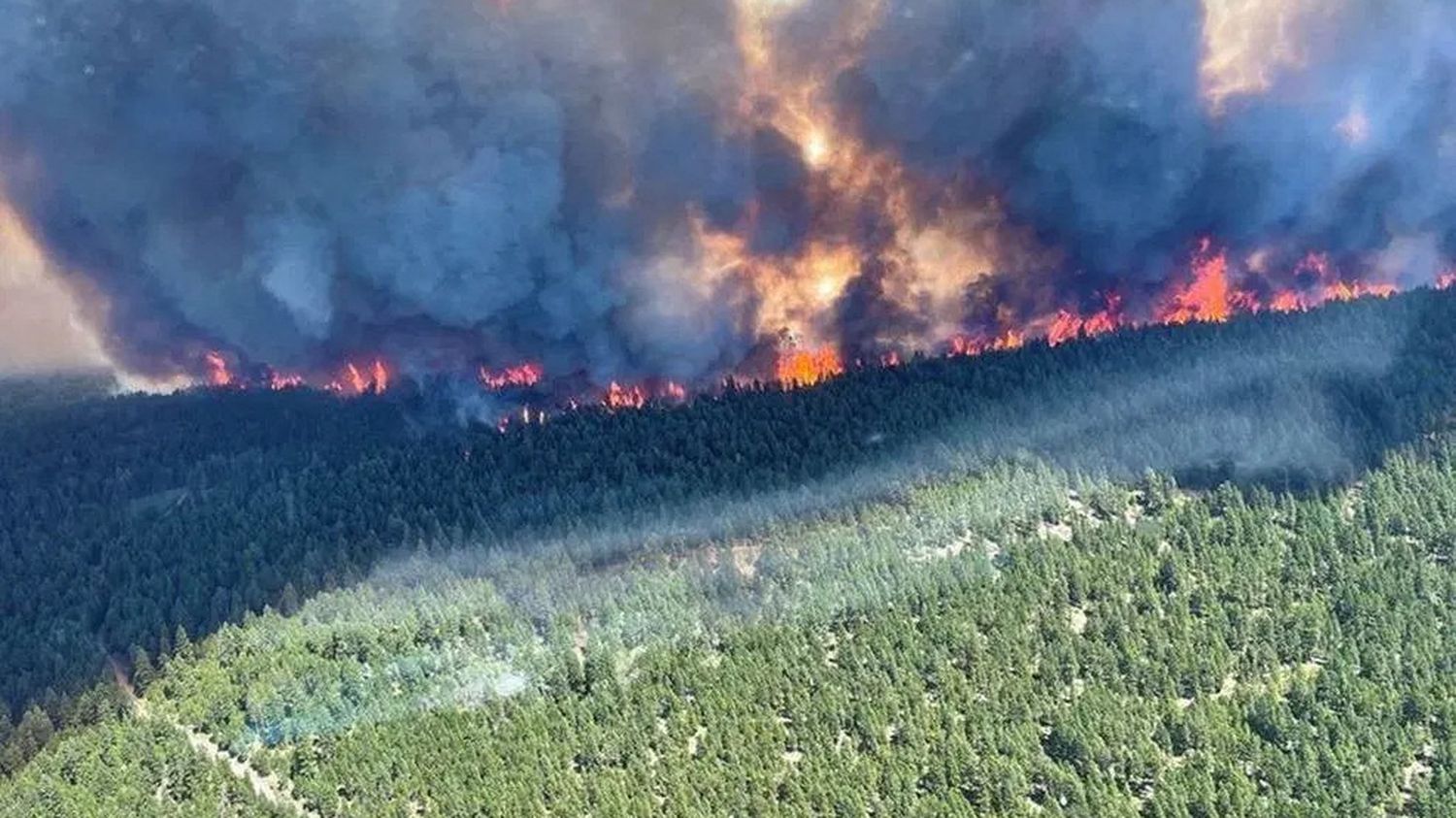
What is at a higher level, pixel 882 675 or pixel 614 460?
pixel 614 460

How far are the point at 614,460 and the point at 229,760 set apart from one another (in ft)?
140

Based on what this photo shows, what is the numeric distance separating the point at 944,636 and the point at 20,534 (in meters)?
76.2

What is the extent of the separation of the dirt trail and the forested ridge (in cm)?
208

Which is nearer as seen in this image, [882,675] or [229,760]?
[229,760]

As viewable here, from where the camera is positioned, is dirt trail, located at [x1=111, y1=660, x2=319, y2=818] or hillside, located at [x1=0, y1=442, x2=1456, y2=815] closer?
hillside, located at [x1=0, y1=442, x2=1456, y2=815]

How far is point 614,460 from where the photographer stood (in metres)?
156

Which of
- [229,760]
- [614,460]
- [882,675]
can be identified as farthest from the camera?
[614,460]

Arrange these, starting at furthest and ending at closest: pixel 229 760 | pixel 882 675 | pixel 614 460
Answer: pixel 614 460, pixel 882 675, pixel 229 760

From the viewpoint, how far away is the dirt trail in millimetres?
119062

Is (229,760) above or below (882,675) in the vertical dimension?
below

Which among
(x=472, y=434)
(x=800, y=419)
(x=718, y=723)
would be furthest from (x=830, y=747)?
(x=472, y=434)

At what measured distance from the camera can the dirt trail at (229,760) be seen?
391 feet

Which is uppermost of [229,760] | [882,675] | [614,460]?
[614,460]

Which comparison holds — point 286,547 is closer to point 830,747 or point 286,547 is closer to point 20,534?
point 20,534
